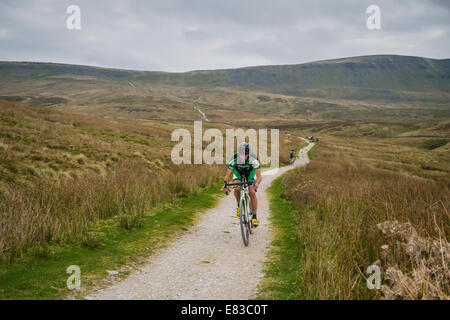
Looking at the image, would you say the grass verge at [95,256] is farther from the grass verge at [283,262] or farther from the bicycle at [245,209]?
the grass verge at [283,262]

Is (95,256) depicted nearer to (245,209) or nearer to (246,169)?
(245,209)

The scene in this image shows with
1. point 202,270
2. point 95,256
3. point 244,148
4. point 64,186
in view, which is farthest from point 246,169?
point 64,186

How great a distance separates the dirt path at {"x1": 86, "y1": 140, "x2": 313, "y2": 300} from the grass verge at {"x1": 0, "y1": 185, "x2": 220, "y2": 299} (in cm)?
43

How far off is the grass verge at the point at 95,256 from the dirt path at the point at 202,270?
17.0 inches

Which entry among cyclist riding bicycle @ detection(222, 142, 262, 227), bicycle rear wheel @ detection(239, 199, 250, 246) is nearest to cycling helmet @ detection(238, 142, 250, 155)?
cyclist riding bicycle @ detection(222, 142, 262, 227)

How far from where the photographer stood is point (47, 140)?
19.2 meters

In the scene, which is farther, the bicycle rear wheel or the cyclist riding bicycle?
the cyclist riding bicycle

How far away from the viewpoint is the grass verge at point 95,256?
4.64 meters

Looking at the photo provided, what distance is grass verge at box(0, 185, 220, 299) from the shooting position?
15.2 feet

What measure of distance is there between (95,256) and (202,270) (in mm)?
2334

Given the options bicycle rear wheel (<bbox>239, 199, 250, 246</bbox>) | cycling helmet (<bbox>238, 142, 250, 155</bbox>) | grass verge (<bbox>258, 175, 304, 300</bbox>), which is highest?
cycling helmet (<bbox>238, 142, 250, 155</bbox>)

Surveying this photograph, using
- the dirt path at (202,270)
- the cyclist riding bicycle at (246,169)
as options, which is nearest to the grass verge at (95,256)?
the dirt path at (202,270)

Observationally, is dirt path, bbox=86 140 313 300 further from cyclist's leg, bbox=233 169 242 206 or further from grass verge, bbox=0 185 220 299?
cyclist's leg, bbox=233 169 242 206

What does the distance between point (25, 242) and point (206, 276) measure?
143 inches
